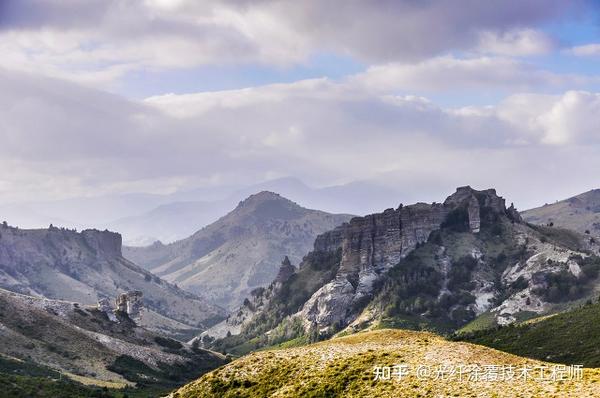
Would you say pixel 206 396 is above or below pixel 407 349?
below

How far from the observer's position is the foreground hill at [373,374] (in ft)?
286

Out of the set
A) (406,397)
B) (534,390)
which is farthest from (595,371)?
(406,397)

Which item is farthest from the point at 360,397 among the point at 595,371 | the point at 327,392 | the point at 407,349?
the point at 595,371

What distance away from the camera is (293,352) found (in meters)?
123

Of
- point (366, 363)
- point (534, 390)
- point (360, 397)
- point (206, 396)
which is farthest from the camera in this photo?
point (206, 396)

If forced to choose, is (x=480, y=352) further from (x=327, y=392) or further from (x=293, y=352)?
(x=293, y=352)

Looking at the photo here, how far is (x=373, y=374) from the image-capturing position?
103 meters

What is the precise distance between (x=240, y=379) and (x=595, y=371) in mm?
56438

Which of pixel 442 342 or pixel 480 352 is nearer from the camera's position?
pixel 480 352

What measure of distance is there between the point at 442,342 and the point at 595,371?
28.1 metres

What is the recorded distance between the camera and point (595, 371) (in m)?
89.9

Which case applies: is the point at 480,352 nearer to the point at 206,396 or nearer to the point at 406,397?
the point at 406,397

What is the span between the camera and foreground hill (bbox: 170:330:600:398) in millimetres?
87312

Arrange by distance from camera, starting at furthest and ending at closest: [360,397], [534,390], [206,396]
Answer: [206,396], [360,397], [534,390]
